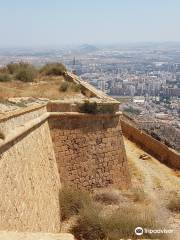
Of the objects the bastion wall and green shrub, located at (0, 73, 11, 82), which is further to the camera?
green shrub, located at (0, 73, 11, 82)

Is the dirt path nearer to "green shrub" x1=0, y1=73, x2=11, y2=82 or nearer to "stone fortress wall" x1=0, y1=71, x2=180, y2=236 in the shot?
"stone fortress wall" x1=0, y1=71, x2=180, y2=236

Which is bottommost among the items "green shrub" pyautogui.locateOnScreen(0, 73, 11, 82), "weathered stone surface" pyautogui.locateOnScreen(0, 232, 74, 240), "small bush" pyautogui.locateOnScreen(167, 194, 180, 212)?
"small bush" pyautogui.locateOnScreen(167, 194, 180, 212)

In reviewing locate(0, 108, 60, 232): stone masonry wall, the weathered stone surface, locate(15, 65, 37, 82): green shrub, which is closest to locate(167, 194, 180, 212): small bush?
locate(0, 108, 60, 232): stone masonry wall

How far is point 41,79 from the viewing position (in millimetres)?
20891

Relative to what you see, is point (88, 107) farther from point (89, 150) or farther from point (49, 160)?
point (49, 160)

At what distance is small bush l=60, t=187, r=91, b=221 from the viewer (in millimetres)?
12328

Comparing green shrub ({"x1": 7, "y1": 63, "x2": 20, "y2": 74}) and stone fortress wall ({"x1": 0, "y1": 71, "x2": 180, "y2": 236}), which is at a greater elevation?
green shrub ({"x1": 7, "y1": 63, "x2": 20, "y2": 74})

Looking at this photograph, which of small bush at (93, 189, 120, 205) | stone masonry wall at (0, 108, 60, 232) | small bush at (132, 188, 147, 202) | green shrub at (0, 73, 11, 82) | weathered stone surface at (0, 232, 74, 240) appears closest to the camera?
weathered stone surface at (0, 232, 74, 240)

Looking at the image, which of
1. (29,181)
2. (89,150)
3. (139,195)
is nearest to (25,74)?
(89,150)

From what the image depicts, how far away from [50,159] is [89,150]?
169 cm

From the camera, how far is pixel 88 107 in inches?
558

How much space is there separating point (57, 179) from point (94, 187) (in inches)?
57.3

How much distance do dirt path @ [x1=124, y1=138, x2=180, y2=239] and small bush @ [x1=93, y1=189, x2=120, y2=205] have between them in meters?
1.22

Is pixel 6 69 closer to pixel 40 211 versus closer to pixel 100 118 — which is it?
pixel 100 118
